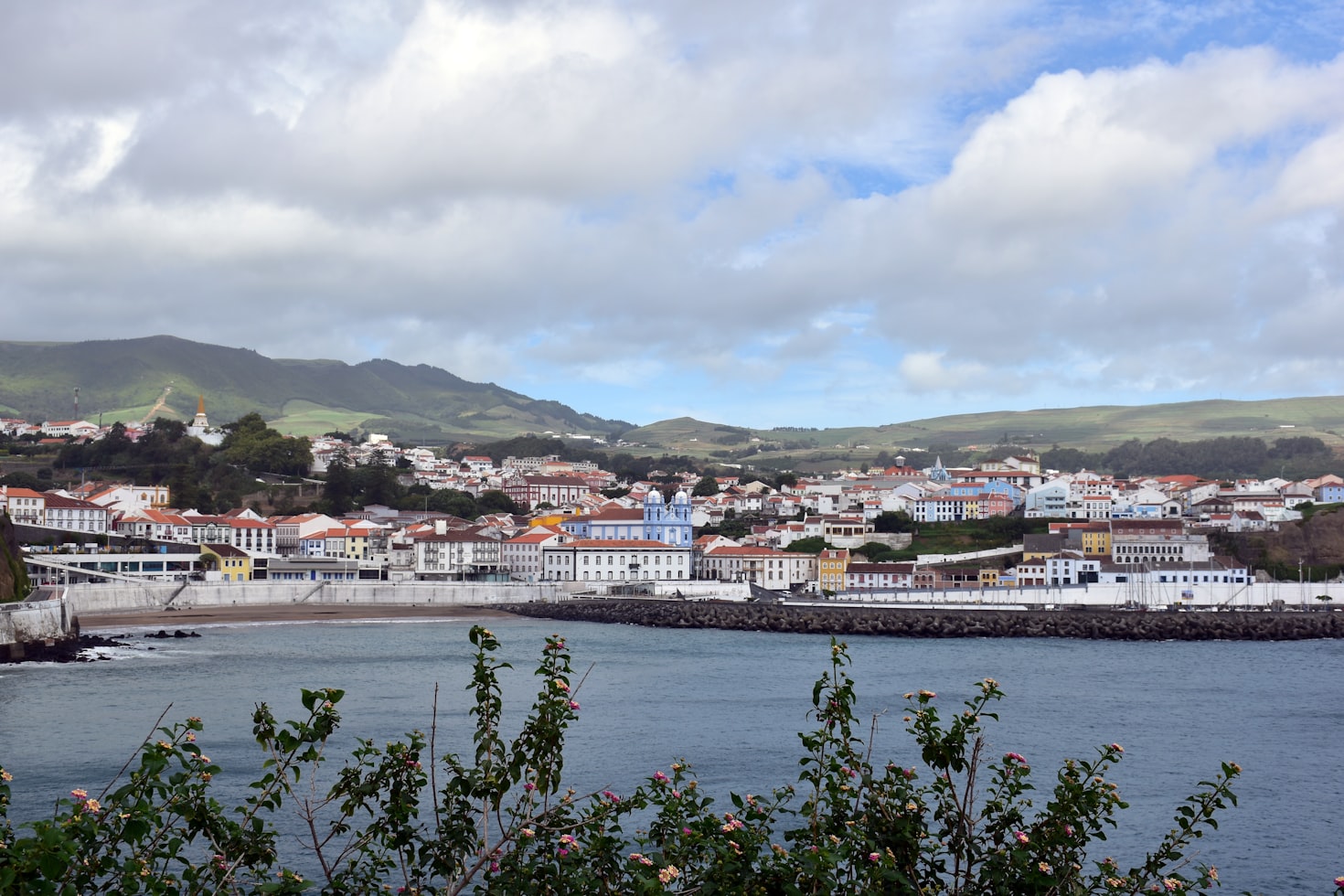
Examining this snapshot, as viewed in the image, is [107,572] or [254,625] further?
[107,572]

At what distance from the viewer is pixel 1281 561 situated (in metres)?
43.9

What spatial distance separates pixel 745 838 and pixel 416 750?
1.05 meters

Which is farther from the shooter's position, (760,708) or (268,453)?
(268,453)

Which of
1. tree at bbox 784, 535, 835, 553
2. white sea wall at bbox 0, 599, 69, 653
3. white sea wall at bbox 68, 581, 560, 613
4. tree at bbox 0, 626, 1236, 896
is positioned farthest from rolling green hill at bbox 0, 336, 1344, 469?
tree at bbox 0, 626, 1236, 896

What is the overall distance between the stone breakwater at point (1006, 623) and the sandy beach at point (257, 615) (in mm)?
5028

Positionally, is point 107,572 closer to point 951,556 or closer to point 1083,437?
point 951,556

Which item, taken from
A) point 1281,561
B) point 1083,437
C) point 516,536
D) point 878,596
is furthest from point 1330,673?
point 1083,437

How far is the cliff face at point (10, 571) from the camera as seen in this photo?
1070 inches

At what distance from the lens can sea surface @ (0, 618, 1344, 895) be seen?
12641 mm

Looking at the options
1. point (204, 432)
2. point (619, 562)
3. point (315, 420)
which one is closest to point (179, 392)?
point (315, 420)

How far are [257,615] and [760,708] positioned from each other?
2196 cm

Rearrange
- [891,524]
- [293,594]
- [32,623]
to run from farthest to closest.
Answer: [891,524] → [293,594] → [32,623]

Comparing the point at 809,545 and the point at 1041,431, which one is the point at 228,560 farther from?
the point at 1041,431

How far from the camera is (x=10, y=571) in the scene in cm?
2805
